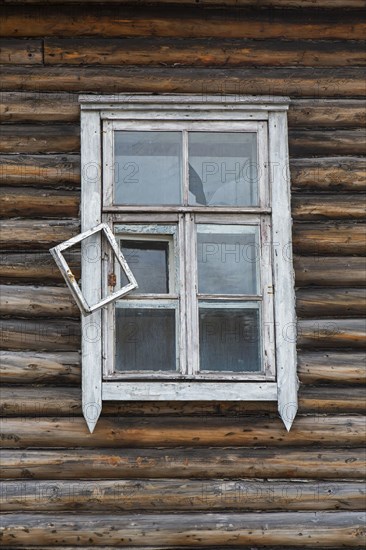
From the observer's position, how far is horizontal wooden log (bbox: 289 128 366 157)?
211 inches

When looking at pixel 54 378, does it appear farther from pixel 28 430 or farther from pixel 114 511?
pixel 114 511

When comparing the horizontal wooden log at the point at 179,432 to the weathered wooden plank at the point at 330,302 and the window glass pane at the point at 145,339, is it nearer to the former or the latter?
the window glass pane at the point at 145,339

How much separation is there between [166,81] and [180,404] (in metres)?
1.83

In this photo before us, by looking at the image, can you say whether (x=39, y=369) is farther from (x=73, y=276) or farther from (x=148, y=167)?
(x=148, y=167)

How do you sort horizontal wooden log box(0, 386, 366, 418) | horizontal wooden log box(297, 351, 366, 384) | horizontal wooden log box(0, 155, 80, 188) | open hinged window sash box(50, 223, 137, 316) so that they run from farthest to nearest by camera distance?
horizontal wooden log box(0, 155, 80, 188) → horizontal wooden log box(297, 351, 366, 384) → horizontal wooden log box(0, 386, 366, 418) → open hinged window sash box(50, 223, 137, 316)

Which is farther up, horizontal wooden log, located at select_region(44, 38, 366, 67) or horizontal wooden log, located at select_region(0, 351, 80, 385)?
horizontal wooden log, located at select_region(44, 38, 366, 67)

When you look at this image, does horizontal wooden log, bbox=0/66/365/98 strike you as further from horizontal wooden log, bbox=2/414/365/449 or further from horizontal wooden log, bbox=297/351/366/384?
horizontal wooden log, bbox=2/414/365/449

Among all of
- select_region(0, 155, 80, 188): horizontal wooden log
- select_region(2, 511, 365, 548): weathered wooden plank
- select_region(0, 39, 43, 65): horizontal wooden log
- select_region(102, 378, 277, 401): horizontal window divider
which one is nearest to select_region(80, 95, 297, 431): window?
select_region(102, 378, 277, 401): horizontal window divider

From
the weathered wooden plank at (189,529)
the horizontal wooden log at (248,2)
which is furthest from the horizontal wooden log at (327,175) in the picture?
the weathered wooden plank at (189,529)

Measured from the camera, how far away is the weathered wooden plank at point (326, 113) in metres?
5.38

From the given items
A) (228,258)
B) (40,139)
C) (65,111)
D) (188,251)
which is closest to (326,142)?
(228,258)

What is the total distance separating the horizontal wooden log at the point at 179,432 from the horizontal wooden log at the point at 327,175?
130 cm

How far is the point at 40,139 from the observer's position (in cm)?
529

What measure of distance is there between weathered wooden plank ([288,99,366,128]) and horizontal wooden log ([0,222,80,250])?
1.41m
